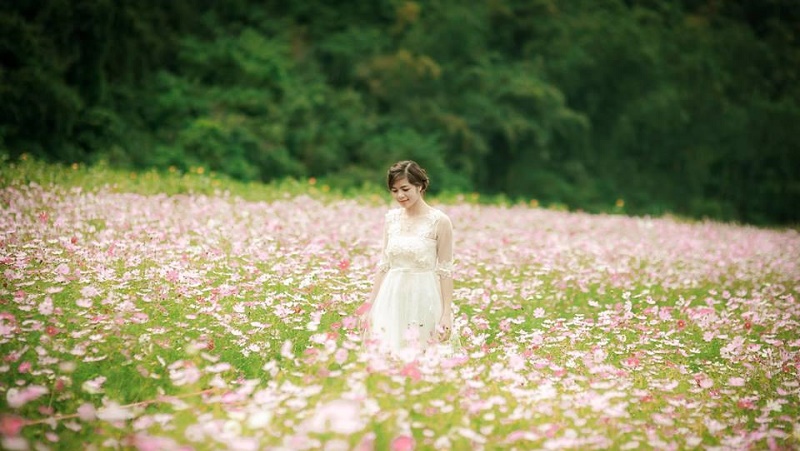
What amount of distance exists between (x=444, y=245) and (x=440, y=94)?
70.6 feet

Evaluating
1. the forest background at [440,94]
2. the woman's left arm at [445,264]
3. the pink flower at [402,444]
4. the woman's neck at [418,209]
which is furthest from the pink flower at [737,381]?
the forest background at [440,94]

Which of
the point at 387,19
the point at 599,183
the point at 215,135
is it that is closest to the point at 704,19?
the point at 599,183

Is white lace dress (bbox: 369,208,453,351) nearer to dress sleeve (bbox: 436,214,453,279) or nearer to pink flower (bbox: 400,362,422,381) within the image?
dress sleeve (bbox: 436,214,453,279)

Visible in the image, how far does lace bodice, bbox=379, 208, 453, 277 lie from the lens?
473 cm

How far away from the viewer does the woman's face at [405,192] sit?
15.0ft

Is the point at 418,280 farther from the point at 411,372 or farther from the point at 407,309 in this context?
the point at 411,372

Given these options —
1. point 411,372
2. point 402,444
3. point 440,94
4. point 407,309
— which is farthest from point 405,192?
point 440,94

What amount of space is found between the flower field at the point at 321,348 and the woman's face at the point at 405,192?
86 cm

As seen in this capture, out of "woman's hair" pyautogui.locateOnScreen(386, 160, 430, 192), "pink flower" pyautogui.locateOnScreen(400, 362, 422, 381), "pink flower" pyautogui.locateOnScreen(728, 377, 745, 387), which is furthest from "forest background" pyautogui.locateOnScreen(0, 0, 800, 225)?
"pink flower" pyautogui.locateOnScreen(728, 377, 745, 387)

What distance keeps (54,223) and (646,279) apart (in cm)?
668

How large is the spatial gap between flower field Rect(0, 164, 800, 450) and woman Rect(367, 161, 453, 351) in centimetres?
28

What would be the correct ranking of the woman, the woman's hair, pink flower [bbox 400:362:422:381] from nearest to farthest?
1. pink flower [bbox 400:362:422:381]
2. the woman's hair
3. the woman

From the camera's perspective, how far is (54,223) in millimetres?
6988

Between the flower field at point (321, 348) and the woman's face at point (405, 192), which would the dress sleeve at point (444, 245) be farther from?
the flower field at point (321, 348)
